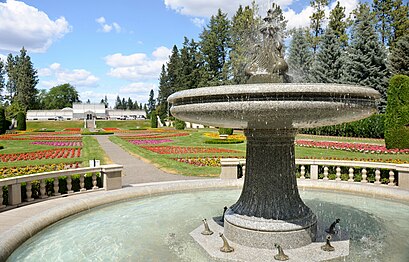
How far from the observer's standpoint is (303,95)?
416 centimetres

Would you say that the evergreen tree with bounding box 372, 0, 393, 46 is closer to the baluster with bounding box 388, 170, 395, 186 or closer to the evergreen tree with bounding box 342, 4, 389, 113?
the evergreen tree with bounding box 342, 4, 389, 113

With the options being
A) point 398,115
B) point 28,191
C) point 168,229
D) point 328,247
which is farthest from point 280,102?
point 398,115

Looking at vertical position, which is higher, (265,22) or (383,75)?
(383,75)

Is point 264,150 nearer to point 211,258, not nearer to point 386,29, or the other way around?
point 211,258

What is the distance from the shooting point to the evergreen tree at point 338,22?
156 ft

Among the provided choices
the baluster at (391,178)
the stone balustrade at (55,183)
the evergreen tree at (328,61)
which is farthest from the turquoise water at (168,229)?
the evergreen tree at (328,61)

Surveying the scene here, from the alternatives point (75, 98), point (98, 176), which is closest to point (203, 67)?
point (98, 176)

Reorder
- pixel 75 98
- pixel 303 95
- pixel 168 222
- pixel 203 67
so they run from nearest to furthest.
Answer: pixel 303 95 → pixel 168 222 → pixel 203 67 → pixel 75 98

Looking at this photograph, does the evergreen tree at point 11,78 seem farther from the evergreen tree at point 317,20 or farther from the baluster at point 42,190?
the baluster at point 42,190

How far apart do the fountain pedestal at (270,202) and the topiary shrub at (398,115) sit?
749 inches

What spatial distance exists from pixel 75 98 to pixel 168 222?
487 ft

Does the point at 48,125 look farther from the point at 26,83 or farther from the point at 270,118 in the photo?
the point at 270,118

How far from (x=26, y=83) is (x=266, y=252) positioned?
337 ft

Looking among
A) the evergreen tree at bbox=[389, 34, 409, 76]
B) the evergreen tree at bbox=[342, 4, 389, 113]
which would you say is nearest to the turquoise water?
the evergreen tree at bbox=[389, 34, 409, 76]
